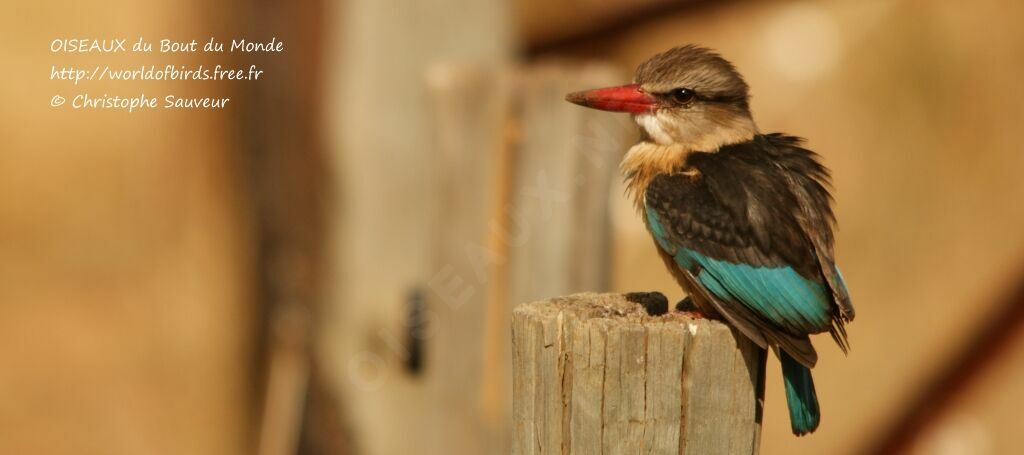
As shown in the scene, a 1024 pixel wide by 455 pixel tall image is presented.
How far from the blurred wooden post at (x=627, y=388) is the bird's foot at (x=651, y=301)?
0.39 meters

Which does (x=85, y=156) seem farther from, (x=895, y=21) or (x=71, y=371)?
(x=895, y=21)

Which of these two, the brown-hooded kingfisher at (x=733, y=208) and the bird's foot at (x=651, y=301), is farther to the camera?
the brown-hooded kingfisher at (x=733, y=208)

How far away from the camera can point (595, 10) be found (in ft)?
19.1

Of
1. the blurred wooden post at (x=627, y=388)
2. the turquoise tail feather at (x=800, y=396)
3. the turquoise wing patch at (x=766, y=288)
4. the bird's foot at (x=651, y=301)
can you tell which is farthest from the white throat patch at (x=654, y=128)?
the blurred wooden post at (x=627, y=388)

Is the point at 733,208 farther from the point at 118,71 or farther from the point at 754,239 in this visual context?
the point at 118,71

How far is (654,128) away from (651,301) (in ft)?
2.88

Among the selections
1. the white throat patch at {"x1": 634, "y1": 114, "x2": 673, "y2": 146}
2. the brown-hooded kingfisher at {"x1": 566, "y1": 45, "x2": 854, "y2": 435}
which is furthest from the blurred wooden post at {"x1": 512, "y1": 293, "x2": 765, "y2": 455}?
the white throat patch at {"x1": 634, "y1": 114, "x2": 673, "y2": 146}

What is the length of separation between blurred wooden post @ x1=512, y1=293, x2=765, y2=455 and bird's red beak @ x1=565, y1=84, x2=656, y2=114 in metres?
1.07

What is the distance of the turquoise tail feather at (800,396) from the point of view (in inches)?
127

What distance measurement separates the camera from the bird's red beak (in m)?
3.69

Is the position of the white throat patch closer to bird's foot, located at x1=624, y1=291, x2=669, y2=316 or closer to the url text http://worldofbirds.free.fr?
bird's foot, located at x1=624, y1=291, x2=669, y2=316

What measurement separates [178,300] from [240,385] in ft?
2.37

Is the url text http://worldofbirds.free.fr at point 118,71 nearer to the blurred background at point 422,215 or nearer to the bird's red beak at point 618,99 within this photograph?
the blurred background at point 422,215

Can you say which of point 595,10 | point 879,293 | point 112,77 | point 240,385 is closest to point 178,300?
point 240,385
